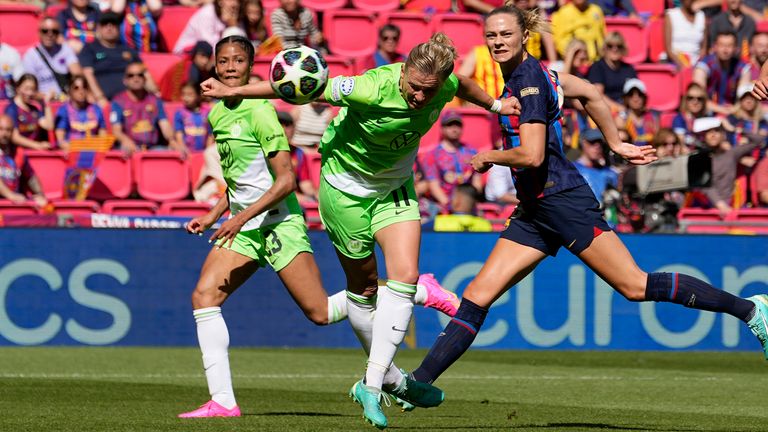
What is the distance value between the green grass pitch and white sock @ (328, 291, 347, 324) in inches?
22.1

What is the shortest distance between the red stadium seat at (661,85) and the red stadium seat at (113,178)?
6883mm

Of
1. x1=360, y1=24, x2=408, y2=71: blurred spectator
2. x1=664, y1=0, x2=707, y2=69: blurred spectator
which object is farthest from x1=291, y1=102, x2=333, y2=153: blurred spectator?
x1=664, y1=0, x2=707, y2=69: blurred spectator

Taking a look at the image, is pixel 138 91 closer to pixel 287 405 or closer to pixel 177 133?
pixel 177 133

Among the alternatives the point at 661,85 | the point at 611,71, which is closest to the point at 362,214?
the point at 611,71

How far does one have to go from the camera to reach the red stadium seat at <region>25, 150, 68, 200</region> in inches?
592

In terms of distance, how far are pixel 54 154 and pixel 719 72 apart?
8586 millimetres

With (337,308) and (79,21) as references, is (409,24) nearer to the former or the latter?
(79,21)

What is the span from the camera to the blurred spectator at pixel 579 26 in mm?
17656

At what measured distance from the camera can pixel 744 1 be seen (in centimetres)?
1978

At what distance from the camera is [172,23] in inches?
692

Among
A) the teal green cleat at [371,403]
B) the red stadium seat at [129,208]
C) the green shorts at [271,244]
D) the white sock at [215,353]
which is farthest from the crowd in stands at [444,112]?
the teal green cleat at [371,403]

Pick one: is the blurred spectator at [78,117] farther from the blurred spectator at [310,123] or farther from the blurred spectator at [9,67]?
the blurred spectator at [310,123]

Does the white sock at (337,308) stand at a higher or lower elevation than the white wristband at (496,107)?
lower

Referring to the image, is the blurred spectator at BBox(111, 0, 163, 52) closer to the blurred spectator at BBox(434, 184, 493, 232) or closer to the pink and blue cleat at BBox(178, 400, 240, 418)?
the blurred spectator at BBox(434, 184, 493, 232)
